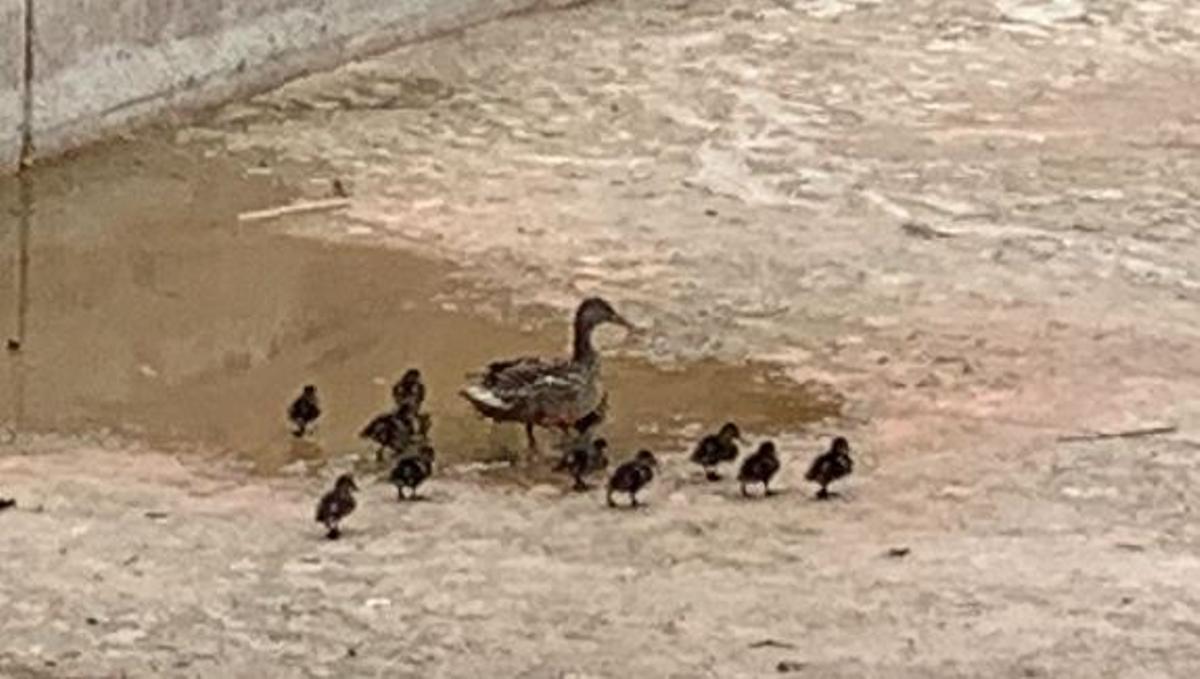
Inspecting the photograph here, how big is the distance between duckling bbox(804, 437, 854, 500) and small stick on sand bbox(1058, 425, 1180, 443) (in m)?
0.76

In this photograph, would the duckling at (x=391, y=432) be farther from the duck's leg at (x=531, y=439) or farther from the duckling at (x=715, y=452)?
the duckling at (x=715, y=452)

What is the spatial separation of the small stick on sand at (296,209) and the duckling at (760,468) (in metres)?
3.08

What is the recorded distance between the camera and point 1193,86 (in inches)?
466

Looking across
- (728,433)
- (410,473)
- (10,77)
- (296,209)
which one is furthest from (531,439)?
(10,77)

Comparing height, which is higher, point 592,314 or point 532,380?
point 592,314

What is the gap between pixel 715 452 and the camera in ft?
22.8

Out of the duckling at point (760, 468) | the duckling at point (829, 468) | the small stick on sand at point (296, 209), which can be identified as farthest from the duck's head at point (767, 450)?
the small stick on sand at point (296, 209)

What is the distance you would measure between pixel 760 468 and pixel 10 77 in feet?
14.5

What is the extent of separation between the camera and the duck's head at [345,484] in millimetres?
6426

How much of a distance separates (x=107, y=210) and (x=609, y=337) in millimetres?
2127

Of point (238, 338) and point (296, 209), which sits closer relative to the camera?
point (238, 338)

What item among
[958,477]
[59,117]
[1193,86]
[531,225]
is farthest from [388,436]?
[1193,86]

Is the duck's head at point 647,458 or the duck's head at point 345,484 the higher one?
the duck's head at point 647,458

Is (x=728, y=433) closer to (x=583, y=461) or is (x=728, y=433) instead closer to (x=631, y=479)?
(x=583, y=461)
